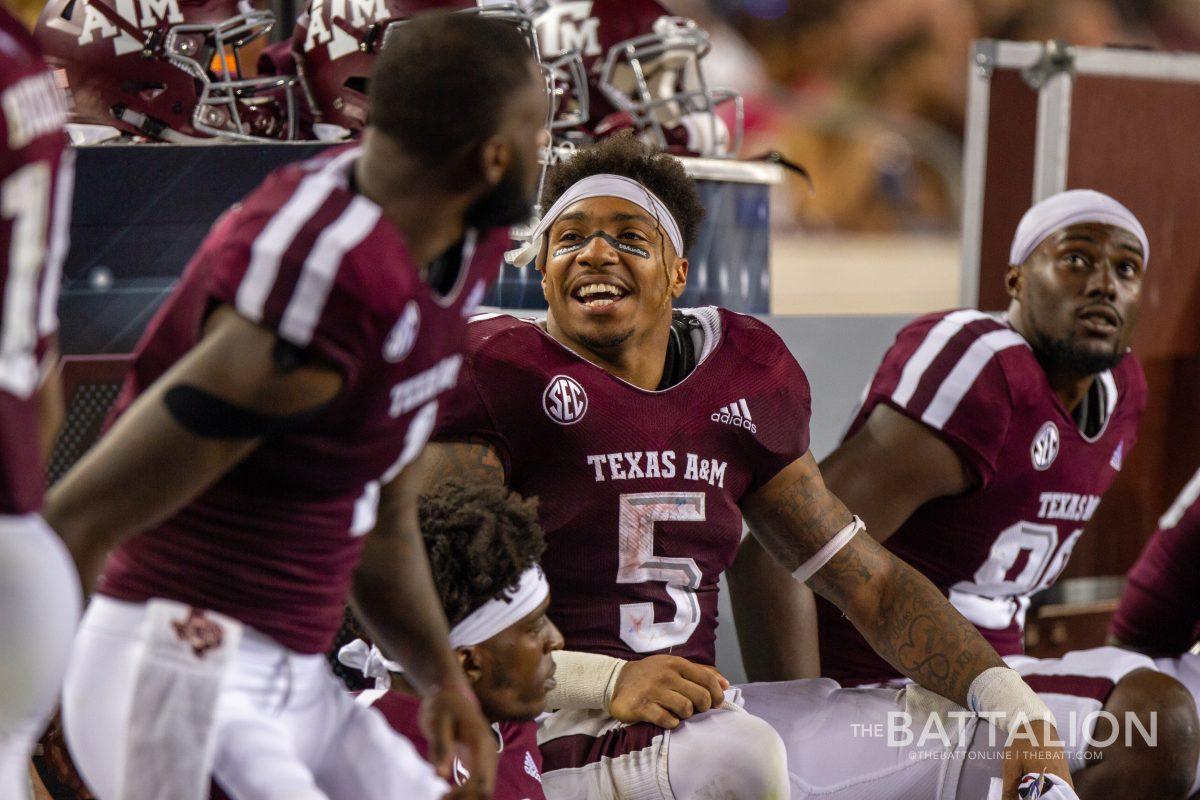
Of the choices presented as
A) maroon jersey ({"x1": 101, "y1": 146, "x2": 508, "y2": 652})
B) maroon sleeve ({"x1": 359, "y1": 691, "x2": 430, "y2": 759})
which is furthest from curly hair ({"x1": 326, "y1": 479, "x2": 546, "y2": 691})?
maroon jersey ({"x1": 101, "y1": 146, "x2": 508, "y2": 652})

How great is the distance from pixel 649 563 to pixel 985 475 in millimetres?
761

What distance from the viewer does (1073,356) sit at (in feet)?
9.42

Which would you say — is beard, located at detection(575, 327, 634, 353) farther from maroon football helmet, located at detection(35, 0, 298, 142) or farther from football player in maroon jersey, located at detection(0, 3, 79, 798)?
football player in maroon jersey, located at detection(0, 3, 79, 798)

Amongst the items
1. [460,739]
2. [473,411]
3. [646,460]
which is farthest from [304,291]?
[646,460]

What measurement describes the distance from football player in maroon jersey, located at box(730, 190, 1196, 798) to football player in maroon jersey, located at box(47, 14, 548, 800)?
4.46 ft

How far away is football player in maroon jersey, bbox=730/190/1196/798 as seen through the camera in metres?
2.67

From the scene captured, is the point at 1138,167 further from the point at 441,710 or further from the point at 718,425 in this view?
the point at 441,710

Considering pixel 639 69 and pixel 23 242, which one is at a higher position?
pixel 23 242

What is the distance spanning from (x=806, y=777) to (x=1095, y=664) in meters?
0.72

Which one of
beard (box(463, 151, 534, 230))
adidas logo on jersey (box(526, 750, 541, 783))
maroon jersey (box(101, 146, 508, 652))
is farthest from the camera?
adidas logo on jersey (box(526, 750, 541, 783))

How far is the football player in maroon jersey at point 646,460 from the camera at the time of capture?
229 cm

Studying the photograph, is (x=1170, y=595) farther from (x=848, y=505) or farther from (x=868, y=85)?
(x=868, y=85)

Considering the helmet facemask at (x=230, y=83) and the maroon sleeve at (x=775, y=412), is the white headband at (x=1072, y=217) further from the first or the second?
the helmet facemask at (x=230, y=83)

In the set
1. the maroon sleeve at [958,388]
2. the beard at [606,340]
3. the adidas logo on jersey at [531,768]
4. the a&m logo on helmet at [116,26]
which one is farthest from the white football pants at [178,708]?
the maroon sleeve at [958,388]
